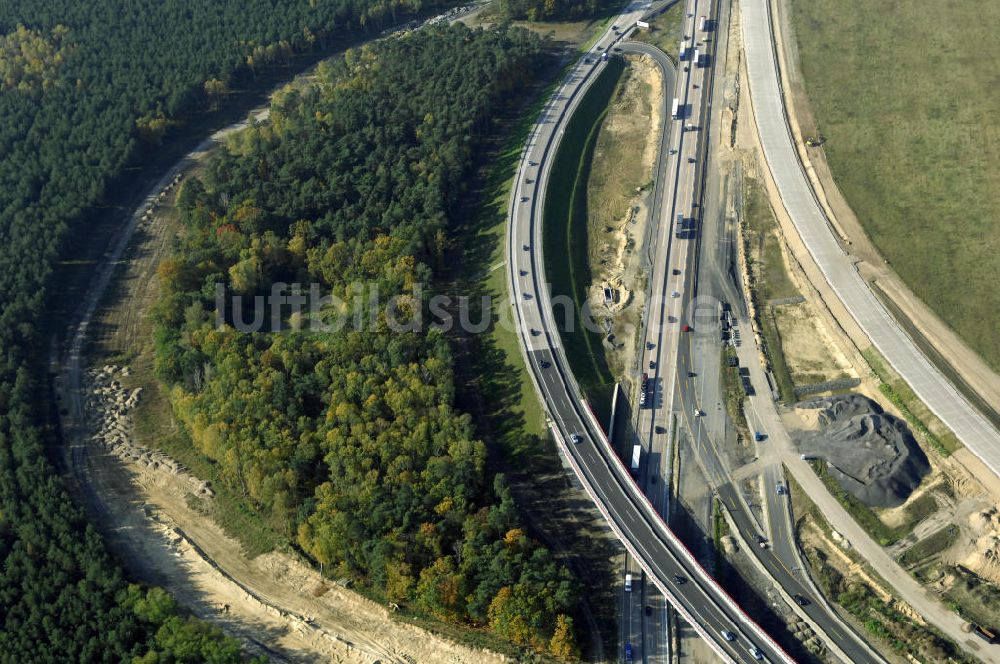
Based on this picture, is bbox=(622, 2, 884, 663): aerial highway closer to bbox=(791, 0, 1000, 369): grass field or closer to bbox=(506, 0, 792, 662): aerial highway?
bbox=(506, 0, 792, 662): aerial highway

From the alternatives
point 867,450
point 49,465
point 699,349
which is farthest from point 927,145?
point 49,465

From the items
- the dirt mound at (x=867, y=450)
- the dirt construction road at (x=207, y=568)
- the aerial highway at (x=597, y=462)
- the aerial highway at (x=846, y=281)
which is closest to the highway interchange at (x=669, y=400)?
the aerial highway at (x=597, y=462)

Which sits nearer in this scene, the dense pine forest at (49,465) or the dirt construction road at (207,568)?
the dense pine forest at (49,465)

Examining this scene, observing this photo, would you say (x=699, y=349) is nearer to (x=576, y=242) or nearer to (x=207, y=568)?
(x=576, y=242)

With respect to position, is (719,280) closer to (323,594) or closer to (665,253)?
(665,253)

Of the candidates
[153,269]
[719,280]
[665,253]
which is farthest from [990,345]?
[153,269]

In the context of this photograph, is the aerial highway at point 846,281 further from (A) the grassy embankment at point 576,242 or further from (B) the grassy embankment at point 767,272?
(A) the grassy embankment at point 576,242
